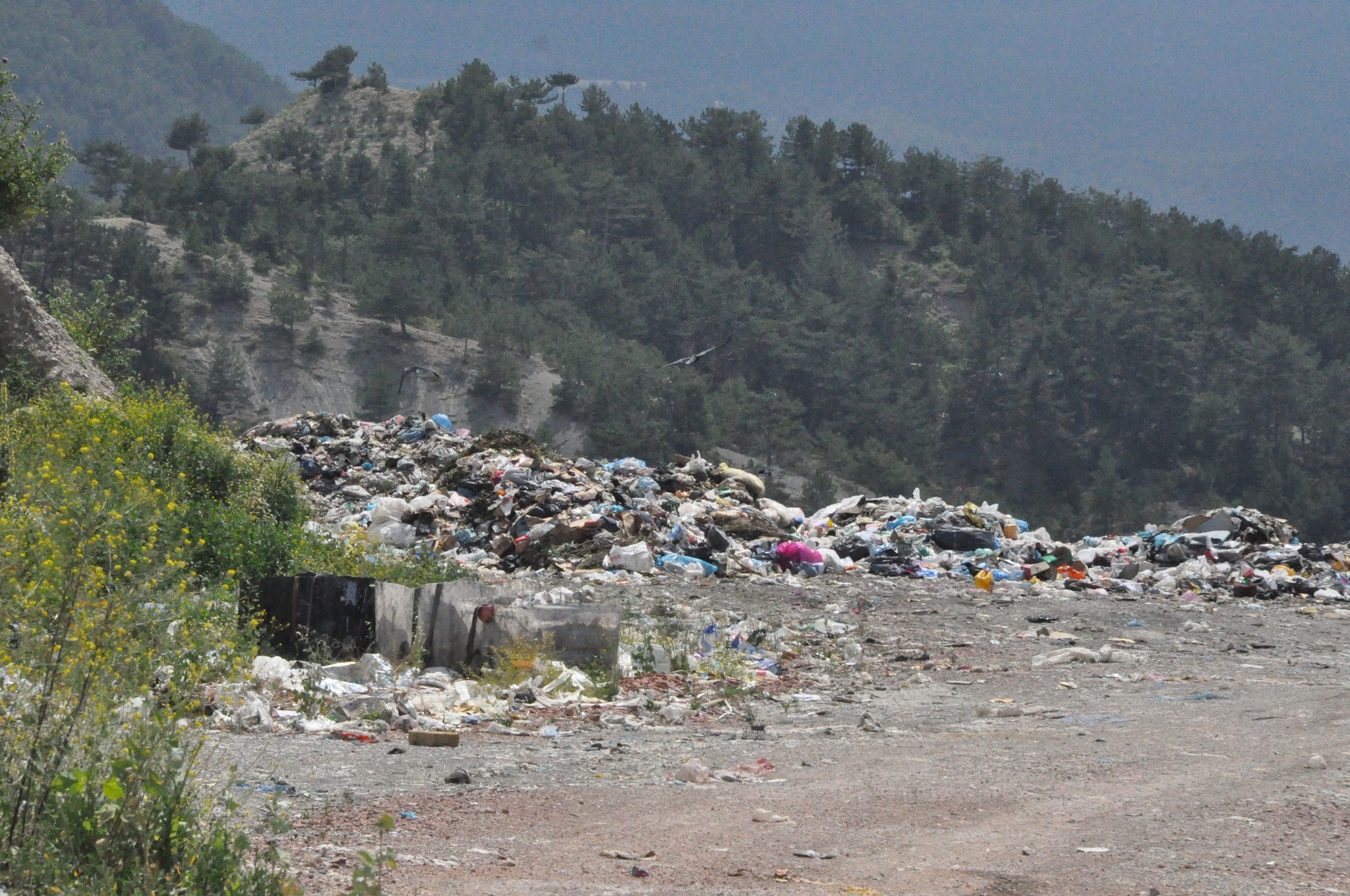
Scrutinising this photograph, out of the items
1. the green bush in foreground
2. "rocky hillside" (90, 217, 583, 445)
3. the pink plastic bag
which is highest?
"rocky hillside" (90, 217, 583, 445)

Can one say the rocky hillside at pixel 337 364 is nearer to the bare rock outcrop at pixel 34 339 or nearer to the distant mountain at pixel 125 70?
the bare rock outcrop at pixel 34 339

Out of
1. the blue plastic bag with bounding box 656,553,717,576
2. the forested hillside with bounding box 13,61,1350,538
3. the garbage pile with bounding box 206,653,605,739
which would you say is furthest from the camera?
the forested hillside with bounding box 13,61,1350,538

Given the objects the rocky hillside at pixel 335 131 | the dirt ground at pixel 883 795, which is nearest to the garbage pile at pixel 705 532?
the dirt ground at pixel 883 795

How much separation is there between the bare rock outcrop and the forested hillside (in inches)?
1008

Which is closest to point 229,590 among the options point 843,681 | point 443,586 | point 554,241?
point 443,586

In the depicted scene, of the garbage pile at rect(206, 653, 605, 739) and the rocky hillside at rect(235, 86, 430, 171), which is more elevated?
the rocky hillside at rect(235, 86, 430, 171)

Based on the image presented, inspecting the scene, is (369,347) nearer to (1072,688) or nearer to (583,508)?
(583,508)

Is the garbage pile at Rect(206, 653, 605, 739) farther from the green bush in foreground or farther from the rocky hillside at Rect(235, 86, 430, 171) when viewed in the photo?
the rocky hillside at Rect(235, 86, 430, 171)

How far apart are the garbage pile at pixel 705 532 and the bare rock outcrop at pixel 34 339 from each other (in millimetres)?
2119

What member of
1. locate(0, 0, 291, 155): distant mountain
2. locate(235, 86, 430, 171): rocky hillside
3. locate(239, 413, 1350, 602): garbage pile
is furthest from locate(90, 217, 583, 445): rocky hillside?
locate(0, 0, 291, 155): distant mountain

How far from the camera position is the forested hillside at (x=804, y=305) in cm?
4453

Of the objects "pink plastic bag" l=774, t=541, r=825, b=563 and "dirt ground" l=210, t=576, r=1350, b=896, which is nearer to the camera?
"dirt ground" l=210, t=576, r=1350, b=896

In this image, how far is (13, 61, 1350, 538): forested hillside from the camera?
4453 centimetres

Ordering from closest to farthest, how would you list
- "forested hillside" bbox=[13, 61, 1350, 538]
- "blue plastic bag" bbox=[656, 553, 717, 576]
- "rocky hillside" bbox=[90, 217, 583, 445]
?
"blue plastic bag" bbox=[656, 553, 717, 576]
"rocky hillside" bbox=[90, 217, 583, 445]
"forested hillside" bbox=[13, 61, 1350, 538]
